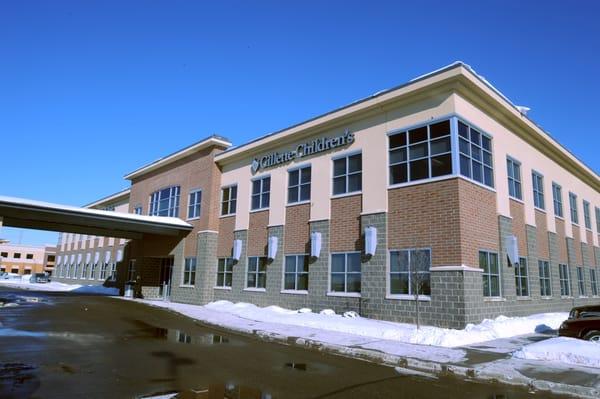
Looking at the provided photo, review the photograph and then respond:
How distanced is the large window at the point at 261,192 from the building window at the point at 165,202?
8.96 metres

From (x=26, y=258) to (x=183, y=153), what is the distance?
338 feet

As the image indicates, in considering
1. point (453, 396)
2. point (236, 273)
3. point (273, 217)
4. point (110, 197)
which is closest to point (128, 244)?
point (110, 197)

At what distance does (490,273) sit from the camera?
17766 millimetres

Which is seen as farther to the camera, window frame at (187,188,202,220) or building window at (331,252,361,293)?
window frame at (187,188,202,220)

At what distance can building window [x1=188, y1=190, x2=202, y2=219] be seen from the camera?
30.5m

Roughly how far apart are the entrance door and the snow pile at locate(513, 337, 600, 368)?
86.8ft

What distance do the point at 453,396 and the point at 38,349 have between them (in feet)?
31.3

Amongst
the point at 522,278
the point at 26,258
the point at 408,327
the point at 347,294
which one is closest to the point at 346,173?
the point at 347,294

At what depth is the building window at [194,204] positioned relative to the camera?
30.5m

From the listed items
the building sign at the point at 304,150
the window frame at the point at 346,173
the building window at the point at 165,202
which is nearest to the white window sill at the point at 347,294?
the window frame at the point at 346,173

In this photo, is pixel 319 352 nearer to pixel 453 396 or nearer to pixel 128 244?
pixel 453 396

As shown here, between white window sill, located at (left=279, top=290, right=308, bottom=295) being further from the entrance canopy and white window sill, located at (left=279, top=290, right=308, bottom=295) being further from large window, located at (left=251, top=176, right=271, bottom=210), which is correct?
the entrance canopy

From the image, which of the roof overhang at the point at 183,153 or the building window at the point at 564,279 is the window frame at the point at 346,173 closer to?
the roof overhang at the point at 183,153

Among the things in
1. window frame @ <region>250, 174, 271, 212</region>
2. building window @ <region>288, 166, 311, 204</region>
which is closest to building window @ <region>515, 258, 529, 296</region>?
building window @ <region>288, 166, 311, 204</region>
